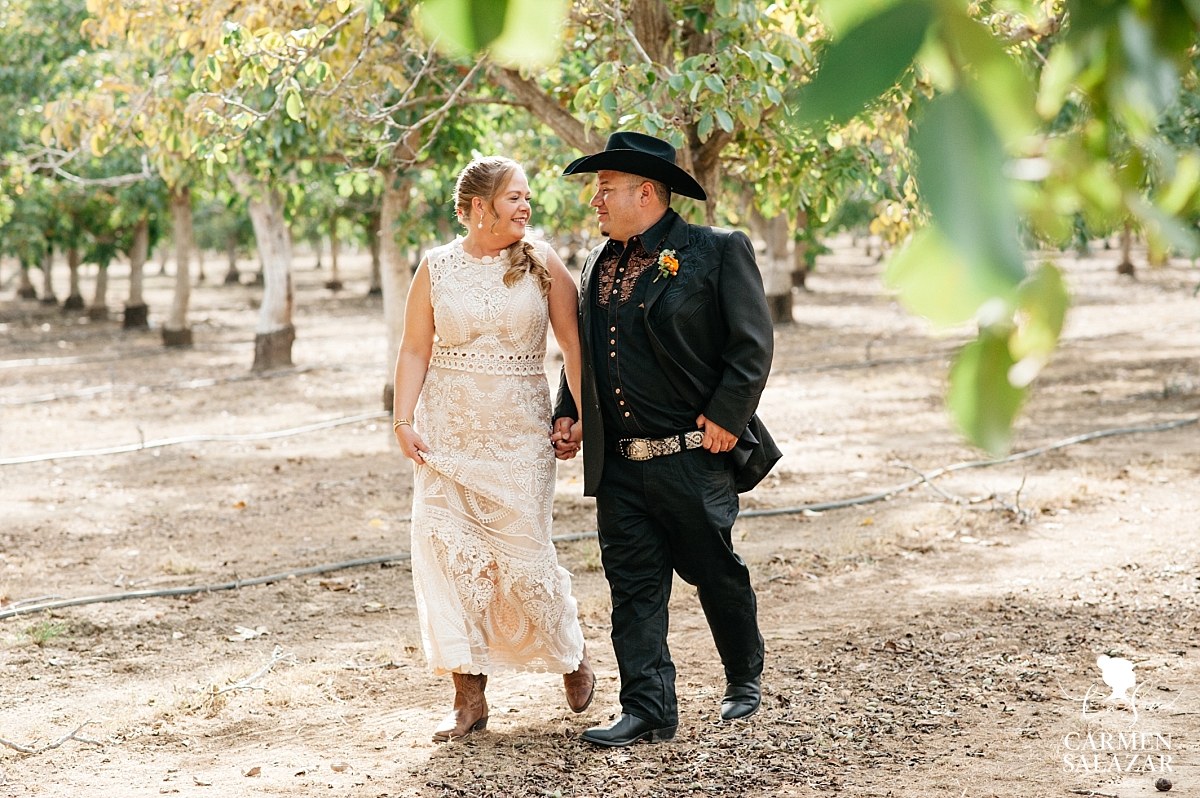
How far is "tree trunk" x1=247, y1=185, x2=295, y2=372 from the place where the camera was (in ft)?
46.5

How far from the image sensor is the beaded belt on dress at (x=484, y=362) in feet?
12.9

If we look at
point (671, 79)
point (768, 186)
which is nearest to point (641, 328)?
point (671, 79)

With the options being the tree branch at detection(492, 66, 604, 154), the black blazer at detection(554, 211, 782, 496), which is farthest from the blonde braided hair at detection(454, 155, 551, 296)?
the tree branch at detection(492, 66, 604, 154)

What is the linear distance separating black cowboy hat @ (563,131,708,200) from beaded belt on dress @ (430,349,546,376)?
66 centimetres

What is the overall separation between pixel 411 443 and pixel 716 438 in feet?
3.32

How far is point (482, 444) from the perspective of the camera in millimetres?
3936

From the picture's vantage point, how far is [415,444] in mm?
3885

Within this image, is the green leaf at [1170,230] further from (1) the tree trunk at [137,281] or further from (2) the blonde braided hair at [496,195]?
(1) the tree trunk at [137,281]

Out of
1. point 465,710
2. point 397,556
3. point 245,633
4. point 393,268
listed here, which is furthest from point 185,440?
point 465,710

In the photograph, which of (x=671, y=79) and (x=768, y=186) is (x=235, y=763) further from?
(x=768, y=186)

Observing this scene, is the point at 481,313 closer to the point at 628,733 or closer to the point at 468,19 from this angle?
the point at 628,733

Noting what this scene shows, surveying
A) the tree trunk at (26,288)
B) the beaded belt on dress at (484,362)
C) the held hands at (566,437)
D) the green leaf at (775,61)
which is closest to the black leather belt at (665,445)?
the held hands at (566,437)

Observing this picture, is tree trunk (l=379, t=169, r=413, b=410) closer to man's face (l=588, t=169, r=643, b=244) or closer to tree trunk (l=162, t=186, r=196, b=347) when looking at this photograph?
man's face (l=588, t=169, r=643, b=244)

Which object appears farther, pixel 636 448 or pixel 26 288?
pixel 26 288
